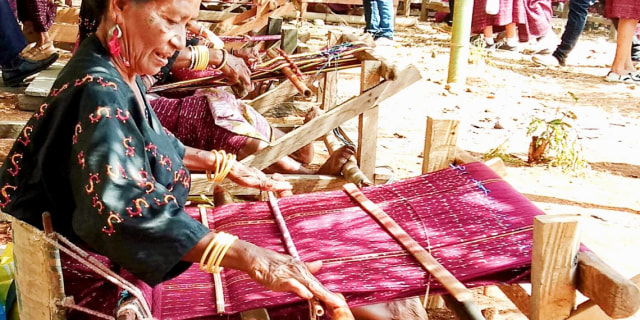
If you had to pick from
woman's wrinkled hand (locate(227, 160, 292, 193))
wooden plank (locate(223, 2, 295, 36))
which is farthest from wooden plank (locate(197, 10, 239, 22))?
woman's wrinkled hand (locate(227, 160, 292, 193))

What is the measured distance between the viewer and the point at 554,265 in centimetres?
200

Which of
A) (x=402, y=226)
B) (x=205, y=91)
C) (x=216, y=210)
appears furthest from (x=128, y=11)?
(x=205, y=91)

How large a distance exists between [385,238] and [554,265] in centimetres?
60

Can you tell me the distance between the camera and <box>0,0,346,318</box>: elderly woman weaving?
5.29 feet

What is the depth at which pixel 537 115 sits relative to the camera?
6.62 m

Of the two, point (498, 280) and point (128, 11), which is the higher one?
point (128, 11)

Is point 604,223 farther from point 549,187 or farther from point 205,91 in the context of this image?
point 205,91

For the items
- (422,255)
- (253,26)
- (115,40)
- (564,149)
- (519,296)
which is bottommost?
(564,149)

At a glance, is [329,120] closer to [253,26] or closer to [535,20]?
[253,26]

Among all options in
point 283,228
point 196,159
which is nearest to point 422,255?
point 283,228

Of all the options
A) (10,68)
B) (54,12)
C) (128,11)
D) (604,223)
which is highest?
(128,11)

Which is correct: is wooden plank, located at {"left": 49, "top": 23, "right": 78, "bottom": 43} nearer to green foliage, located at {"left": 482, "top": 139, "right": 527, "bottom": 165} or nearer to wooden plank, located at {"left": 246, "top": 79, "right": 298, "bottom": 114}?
wooden plank, located at {"left": 246, "top": 79, "right": 298, "bottom": 114}

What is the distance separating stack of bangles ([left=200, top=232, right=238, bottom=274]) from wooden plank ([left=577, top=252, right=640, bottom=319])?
1.08 meters

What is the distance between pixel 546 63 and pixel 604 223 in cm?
559
